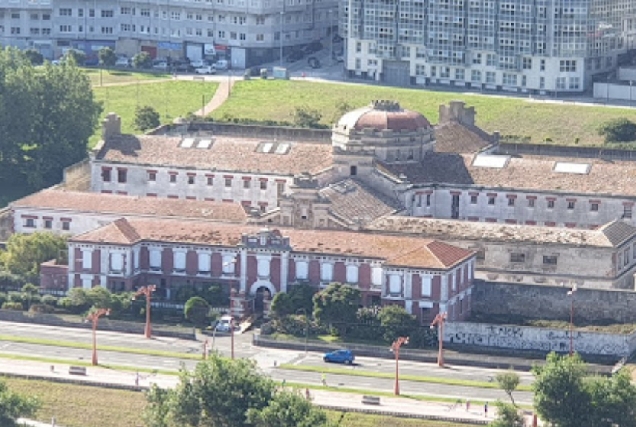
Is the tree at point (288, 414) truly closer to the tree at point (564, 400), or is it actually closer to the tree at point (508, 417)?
the tree at point (508, 417)

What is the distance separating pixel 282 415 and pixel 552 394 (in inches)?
693

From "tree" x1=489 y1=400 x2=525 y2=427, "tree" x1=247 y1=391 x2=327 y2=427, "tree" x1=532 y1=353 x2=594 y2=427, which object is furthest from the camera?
"tree" x1=532 y1=353 x2=594 y2=427

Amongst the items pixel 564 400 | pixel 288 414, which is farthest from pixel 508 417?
pixel 288 414

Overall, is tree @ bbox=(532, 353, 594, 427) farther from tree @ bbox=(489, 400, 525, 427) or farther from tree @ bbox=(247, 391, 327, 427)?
tree @ bbox=(247, 391, 327, 427)

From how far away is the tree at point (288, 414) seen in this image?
643 ft

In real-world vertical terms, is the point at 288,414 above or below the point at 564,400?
below

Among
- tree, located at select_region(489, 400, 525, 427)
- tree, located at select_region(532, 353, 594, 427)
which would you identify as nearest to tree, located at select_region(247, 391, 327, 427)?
tree, located at select_region(489, 400, 525, 427)

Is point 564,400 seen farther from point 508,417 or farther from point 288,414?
point 288,414

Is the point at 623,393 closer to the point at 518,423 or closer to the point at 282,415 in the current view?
the point at 518,423

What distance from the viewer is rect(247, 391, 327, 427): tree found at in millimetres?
196000

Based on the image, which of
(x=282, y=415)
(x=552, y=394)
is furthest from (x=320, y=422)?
(x=552, y=394)

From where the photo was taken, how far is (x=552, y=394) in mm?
199125

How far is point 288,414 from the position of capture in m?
196

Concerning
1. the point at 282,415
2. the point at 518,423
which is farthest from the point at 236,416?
the point at 518,423
